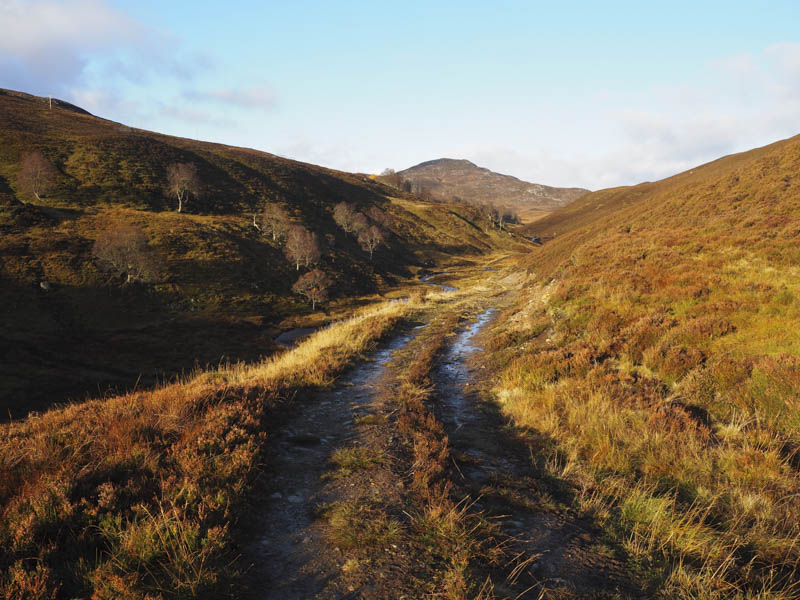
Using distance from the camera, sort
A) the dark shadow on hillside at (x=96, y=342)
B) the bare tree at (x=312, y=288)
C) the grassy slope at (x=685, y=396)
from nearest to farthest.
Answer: the grassy slope at (x=685, y=396), the dark shadow on hillside at (x=96, y=342), the bare tree at (x=312, y=288)

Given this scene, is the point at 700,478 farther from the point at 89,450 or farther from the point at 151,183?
the point at 151,183

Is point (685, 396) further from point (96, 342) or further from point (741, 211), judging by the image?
point (96, 342)

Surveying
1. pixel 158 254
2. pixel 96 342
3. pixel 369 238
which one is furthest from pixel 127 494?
pixel 369 238

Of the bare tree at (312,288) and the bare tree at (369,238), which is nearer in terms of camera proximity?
the bare tree at (312,288)

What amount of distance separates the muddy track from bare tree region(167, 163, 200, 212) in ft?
240

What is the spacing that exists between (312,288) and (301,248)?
1040 centimetres

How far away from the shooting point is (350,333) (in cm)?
1894

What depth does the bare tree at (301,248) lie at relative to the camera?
2419 inches

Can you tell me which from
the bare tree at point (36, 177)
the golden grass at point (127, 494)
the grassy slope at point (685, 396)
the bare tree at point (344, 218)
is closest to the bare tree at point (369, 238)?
the bare tree at point (344, 218)

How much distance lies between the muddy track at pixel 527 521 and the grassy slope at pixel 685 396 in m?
0.43

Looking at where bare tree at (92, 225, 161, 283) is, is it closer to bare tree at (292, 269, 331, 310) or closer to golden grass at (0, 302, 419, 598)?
bare tree at (292, 269, 331, 310)

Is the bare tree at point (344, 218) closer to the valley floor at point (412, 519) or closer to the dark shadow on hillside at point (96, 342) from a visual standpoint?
the dark shadow on hillside at point (96, 342)

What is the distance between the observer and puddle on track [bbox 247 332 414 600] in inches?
152

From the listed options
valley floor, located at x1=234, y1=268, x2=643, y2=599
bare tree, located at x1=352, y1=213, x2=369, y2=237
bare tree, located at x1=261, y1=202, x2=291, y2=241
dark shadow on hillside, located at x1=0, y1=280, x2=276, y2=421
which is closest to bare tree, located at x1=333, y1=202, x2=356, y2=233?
bare tree, located at x1=352, y1=213, x2=369, y2=237
